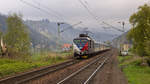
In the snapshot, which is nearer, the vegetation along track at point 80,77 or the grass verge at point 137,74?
the vegetation along track at point 80,77

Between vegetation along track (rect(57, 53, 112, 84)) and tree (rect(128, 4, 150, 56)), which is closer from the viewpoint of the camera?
vegetation along track (rect(57, 53, 112, 84))

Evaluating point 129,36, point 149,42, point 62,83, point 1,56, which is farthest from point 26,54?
point 149,42

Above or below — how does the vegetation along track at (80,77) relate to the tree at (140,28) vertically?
below

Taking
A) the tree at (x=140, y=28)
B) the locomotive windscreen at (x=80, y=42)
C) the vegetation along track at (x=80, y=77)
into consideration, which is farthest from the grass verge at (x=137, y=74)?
the locomotive windscreen at (x=80, y=42)

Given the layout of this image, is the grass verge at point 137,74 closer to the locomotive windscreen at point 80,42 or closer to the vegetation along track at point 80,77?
the vegetation along track at point 80,77

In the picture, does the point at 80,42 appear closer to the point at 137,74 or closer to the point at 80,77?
the point at 137,74

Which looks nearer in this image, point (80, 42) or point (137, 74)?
point (137, 74)

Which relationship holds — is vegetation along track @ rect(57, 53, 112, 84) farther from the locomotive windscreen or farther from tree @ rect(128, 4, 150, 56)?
the locomotive windscreen

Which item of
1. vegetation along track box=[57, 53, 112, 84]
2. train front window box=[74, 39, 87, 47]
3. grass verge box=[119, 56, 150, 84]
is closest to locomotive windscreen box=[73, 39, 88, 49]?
train front window box=[74, 39, 87, 47]

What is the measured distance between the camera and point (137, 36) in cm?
2178

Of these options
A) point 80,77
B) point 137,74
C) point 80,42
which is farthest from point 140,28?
point 80,42

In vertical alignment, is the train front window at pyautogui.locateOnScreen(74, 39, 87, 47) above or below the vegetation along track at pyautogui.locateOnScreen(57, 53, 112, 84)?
above

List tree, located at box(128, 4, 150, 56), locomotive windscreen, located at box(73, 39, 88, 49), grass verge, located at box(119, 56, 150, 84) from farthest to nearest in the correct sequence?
locomotive windscreen, located at box(73, 39, 88, 49), tree, located at box(128, 4, 150, 56), grass verge, located at box(119, 56, 150, 84)

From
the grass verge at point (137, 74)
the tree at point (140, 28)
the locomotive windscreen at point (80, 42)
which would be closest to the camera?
the grass verge at point (137, 74)
